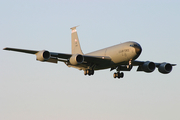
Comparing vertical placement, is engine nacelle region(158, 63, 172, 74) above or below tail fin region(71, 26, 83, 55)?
below

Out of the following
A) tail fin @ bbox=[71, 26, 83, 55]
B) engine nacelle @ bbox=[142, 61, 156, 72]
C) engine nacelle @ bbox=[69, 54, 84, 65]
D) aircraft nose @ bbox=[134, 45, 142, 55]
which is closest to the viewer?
aircraft nose @ bbox=[134, 45, 142, 55]

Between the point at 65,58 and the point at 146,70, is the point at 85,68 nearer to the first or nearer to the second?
the point at 65,58

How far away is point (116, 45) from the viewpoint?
2253 inches

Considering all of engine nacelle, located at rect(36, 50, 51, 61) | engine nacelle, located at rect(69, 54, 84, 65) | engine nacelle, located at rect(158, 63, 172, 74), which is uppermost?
engine nacelle, located at rect(36, 50, 51, 61)

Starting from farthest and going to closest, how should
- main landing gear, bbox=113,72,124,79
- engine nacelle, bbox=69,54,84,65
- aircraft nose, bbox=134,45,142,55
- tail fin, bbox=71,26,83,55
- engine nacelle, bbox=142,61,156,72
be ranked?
tail fin, bbox=71,26,83,55 < main landing gear, bbox=113,72,124,79 < engine nacelle, bbox=142,61,156,72 < engine nacelle, bbox=69,54,84,65 < aircraft nose, bbox=134,45,142,55

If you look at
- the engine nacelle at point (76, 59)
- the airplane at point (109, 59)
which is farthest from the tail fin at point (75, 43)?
the engine nacelle at point (76, 59)

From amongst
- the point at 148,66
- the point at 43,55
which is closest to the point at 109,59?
the point at 148,66

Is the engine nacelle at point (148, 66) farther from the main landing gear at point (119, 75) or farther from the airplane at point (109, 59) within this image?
the main landing gear at point (119, 75)

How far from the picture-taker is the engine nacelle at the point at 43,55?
53.3 meters

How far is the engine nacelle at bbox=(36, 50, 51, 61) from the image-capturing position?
2099 inches

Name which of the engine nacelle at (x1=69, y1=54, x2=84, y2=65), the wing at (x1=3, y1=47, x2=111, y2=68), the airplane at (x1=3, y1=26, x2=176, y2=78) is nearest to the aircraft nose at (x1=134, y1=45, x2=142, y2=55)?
the airplane at (x1=3, y1=26, x2=176, y2=78)

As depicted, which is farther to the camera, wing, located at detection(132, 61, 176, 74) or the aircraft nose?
wing, located at detection(132, 61, 176, 74)

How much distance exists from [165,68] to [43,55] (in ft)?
71.5

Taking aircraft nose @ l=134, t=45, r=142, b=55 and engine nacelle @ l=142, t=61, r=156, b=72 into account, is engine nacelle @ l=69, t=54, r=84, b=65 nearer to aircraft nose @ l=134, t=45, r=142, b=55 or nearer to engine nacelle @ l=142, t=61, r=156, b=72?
aircraft nose @ l=134, t=45, r=142, b=55
